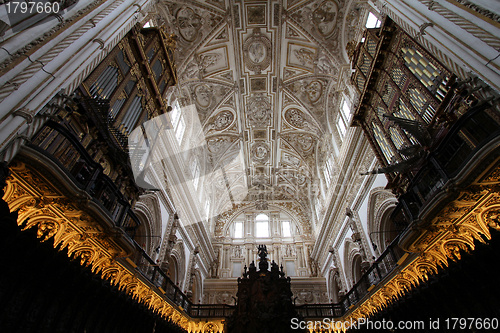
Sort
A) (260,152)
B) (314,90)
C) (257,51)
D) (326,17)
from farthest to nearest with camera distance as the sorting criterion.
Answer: (260,152), (314,90), (257,51), (326,17)

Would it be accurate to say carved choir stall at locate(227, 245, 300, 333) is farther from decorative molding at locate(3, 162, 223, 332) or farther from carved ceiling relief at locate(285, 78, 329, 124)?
carved ceiling relief at locate(285, 78, 329, 124)

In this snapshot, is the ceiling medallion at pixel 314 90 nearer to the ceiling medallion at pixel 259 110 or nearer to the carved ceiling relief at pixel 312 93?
the carved ceiling relief at pixel 312 93

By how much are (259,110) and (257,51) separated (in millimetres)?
4093

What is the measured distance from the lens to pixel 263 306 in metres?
11.7

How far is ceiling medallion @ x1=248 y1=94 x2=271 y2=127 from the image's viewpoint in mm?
17562

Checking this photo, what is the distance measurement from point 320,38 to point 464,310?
12721 millimetres

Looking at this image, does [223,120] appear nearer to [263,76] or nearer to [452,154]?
[263,76]

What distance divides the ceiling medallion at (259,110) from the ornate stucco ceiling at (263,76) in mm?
68

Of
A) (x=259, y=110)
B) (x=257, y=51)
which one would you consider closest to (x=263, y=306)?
(x=259, y=110)

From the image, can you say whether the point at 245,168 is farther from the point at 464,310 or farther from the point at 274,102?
the point at 464,310

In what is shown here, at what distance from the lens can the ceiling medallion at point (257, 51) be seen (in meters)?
14.7

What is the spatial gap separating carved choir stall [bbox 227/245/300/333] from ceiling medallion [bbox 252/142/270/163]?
9.72m

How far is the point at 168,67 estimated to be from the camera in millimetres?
11633

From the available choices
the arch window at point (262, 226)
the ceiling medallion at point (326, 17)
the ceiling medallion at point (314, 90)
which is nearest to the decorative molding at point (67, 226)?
the ceiling medallion at point (326, 17)
